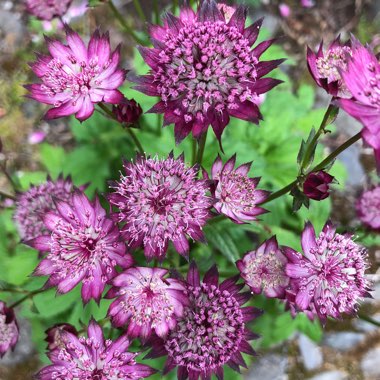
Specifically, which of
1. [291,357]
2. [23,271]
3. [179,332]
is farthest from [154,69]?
[291,357]

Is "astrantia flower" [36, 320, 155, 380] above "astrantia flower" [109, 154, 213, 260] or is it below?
below

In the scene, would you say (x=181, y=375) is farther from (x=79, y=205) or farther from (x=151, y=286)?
(x=79, y=205)

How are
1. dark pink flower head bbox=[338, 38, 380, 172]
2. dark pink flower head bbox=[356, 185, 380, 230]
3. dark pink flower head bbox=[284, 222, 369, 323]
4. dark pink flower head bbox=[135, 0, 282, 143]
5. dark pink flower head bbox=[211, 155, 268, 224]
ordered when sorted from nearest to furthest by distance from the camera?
dark pink flower head bbox=[338, 38, 380, 172], dark pink flower head bbox=[135, 0, 282, 143], dark pink flower head bbox=[284, 222, 369, 323], dark pink flower head bbox=[211, 155, 268, 224], dark pink flower head bbox=[356, 185, 380, 230]

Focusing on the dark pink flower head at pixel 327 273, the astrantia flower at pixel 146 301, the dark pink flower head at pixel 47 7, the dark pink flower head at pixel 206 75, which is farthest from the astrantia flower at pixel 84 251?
the dark pink flower head at pixel 47 7

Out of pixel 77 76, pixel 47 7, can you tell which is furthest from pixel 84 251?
pixel 47 7

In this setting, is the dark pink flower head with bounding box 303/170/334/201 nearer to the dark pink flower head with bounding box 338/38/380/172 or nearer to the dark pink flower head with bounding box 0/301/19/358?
the dark pink flower head with bounding box 338/38/380/172

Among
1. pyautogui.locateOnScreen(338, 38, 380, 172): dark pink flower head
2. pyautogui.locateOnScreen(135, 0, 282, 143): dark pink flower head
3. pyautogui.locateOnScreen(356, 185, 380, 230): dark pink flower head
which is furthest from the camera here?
pyautogui.locateOnScreen(356, 185, 380, 230): dark pink flower head

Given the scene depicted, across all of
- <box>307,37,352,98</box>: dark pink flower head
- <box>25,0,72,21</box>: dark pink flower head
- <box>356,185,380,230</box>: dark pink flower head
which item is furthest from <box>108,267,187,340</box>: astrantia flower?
<box>25,0,72,21</box>: dark pink flower head

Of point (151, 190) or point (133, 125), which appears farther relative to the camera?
point (133, 125)
